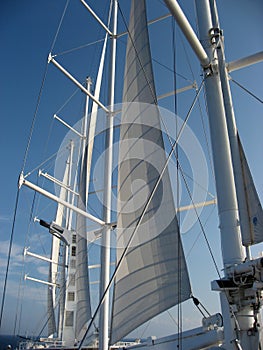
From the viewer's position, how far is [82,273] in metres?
13.2

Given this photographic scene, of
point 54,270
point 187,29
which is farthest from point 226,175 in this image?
point 54,270

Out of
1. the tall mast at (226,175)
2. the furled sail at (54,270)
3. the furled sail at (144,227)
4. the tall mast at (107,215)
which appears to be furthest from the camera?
the furled sail at (54,270)

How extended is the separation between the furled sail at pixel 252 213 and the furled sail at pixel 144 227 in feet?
3.13

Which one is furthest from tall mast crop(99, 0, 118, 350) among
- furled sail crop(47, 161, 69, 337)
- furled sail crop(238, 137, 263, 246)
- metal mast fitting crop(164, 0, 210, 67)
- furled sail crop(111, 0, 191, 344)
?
furled sail crop(47, 161, 69, 337)

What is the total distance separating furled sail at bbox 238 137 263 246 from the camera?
338cm

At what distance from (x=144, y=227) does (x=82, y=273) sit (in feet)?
30.6

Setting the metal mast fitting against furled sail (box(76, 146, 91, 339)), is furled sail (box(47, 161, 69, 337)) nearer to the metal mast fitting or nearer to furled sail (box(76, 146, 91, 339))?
furled sail (box(76, 146, 91, 339))

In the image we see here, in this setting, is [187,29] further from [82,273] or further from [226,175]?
[82,273]

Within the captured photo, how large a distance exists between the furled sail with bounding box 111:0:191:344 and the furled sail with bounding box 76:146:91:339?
6545 mm

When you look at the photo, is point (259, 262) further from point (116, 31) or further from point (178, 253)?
point (116, 31)

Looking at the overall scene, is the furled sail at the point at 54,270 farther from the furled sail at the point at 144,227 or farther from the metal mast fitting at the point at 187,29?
the metal mast fitting at the point at 187,29

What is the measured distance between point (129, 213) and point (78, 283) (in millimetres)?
9083

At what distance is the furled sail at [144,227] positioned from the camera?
4.21 metres

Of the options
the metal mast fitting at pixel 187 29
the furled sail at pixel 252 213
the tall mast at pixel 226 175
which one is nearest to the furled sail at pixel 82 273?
the tall mast at pixel 226 175
